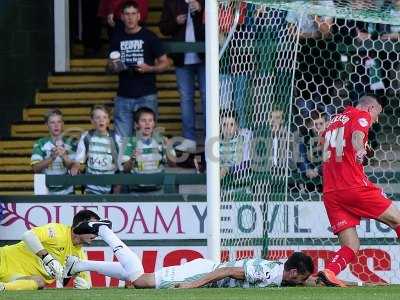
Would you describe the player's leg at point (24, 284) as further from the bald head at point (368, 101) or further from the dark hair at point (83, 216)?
the bald head at point (368, 101)

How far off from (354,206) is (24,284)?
2.94 m

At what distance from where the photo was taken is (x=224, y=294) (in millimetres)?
12180

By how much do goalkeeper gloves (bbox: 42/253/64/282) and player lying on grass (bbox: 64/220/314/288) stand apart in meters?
0.14

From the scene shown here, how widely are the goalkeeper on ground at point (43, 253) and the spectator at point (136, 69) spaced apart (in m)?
2.42

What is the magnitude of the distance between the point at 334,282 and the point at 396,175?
2.28 meters

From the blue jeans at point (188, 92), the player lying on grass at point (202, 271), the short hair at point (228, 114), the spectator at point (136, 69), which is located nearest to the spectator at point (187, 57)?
the blue jeans at point (188, 92)

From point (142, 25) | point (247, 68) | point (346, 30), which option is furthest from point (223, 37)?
point (142, 25)

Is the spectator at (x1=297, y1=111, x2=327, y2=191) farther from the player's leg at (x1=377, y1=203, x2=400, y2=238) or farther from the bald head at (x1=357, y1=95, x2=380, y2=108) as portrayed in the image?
the player's leg at (x1=377, y1=203, x2=400, y2=238)

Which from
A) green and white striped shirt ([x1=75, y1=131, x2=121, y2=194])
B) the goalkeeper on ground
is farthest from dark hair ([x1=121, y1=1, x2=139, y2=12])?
the goalkeeper on ground

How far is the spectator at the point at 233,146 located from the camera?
47.2 feet

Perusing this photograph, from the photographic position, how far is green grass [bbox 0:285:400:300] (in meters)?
11.9

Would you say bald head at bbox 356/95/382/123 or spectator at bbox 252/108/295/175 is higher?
bald head at bbox 356/95/382/123

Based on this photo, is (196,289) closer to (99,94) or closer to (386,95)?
(386,95)

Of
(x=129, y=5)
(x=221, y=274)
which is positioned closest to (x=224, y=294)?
(x=221, y=274)
